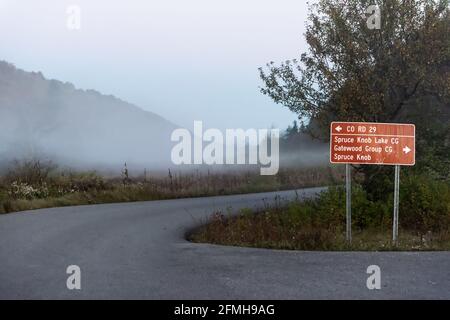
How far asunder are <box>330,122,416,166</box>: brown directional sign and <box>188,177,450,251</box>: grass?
5.64ft

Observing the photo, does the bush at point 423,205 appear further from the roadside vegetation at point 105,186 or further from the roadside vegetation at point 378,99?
the roadside vegetation at point 105,186

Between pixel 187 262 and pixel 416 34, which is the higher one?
pixel 416 34

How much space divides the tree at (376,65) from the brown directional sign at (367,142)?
7.72 feet

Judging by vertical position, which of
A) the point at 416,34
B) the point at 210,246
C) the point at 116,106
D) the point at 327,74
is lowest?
the point at 210,246

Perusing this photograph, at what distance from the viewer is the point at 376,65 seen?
13.9 m

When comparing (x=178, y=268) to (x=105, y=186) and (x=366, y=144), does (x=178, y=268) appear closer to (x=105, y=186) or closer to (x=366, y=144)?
(x=366, y=144)

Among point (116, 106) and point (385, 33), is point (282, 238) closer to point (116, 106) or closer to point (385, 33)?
point (385, 33)

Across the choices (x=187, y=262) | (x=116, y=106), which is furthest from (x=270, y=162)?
(x=116, y=106)

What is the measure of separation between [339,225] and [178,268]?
18.7 feet

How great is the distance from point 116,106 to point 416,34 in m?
79.7

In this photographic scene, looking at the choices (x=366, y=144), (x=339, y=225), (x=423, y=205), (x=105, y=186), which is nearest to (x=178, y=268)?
(x=366, y=144)

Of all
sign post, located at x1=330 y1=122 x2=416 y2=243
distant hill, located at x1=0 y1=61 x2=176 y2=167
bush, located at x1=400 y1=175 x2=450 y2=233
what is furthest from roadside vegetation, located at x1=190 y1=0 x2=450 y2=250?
distant hill, located at x1=0 y1=61 x2=176 y2=167

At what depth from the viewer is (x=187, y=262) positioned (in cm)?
900

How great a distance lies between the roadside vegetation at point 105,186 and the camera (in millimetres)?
19422
